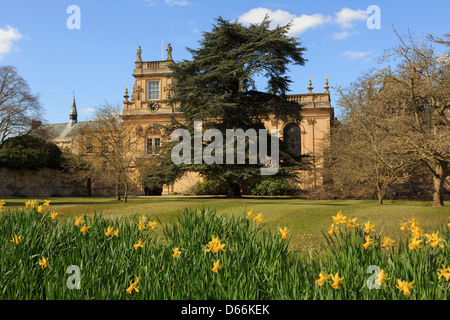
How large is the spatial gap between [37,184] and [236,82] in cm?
2266

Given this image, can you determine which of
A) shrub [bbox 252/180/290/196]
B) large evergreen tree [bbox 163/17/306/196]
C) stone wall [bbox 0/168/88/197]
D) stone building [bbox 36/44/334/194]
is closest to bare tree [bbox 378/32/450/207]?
large evergreen tree [bbox 163/17/306/196]

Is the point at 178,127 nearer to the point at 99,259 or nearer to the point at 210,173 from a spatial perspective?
the point at 210,173

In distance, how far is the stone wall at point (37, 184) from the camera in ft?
107

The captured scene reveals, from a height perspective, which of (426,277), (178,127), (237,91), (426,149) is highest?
(237,91)

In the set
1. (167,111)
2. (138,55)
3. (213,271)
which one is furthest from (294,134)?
(213,271)

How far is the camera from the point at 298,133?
3888cm

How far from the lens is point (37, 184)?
3472 cm

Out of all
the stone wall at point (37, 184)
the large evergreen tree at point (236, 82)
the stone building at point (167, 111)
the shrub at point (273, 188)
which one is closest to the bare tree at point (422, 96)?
the large evergreen tree at point (236, 82)

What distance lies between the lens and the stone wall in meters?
32.7

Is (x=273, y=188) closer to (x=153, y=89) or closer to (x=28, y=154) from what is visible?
(x=153, y=89)

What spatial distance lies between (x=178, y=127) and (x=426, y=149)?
1822 centimetres

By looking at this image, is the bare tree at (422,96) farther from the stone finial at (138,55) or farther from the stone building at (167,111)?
the stone finial at (138,55)

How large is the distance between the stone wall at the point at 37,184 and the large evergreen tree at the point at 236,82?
49.1ft
